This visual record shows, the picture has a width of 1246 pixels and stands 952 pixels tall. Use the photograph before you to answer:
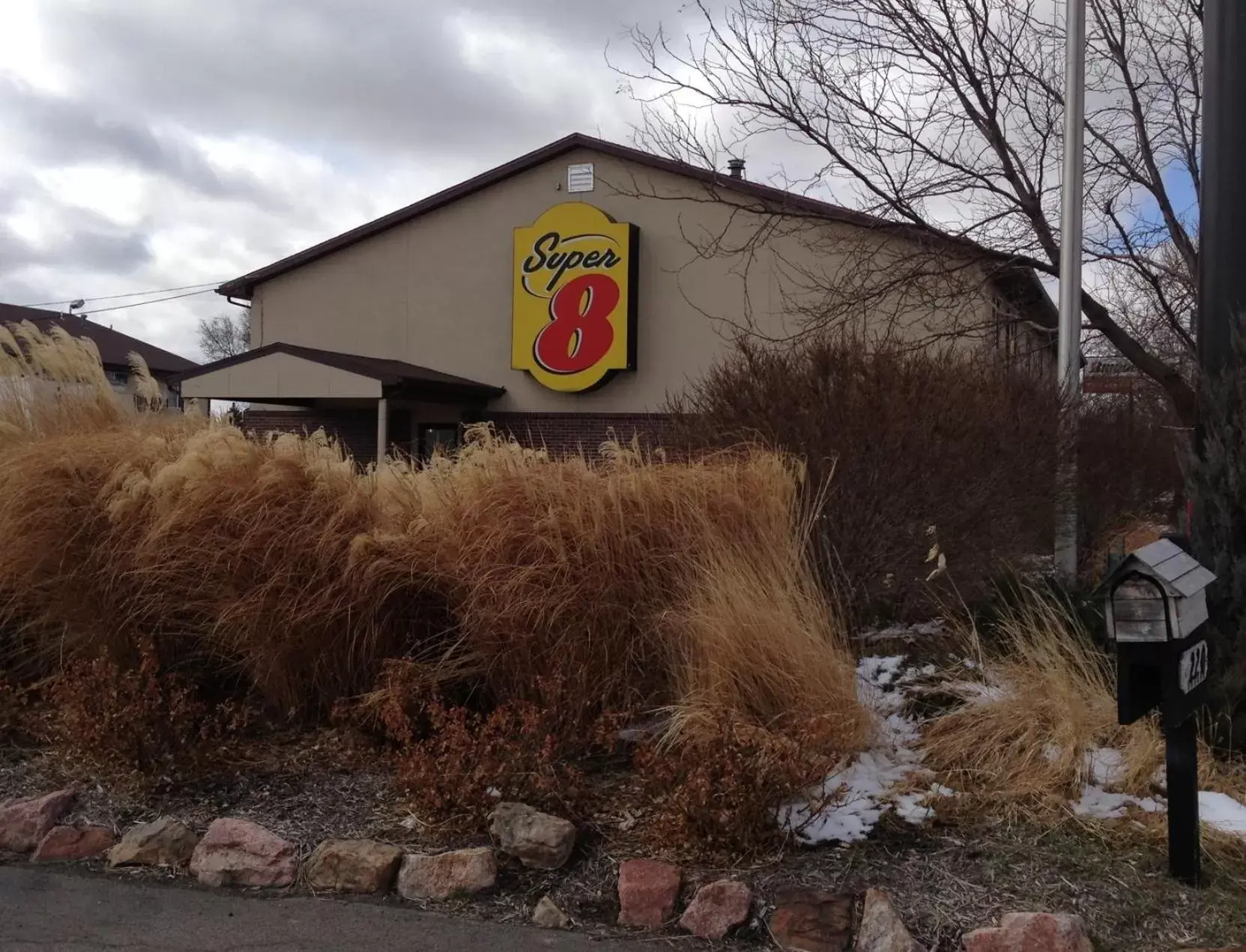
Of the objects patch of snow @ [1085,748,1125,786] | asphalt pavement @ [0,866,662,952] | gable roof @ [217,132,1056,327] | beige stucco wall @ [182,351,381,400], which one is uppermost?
gable roof @ [217,132,1056,327]

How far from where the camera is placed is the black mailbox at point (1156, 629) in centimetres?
361

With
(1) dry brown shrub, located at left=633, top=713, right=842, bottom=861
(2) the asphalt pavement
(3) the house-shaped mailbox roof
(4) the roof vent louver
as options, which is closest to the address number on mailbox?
(3) the house-shaped mailbox roof

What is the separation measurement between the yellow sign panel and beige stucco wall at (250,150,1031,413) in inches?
17.3

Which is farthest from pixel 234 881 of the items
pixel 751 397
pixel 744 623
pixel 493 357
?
pixel 493 357

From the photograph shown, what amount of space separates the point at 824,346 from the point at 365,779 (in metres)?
4.18

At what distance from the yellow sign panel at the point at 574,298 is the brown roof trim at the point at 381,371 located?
4.02 feet

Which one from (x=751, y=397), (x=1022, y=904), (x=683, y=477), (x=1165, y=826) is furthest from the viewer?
(x=751, y=397)

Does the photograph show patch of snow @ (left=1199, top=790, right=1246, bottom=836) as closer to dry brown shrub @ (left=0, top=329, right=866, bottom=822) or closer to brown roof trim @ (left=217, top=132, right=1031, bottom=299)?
dry brown shrub @ (left=0, top=329, right=866, bottom=822)

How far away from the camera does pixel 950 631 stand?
5750mm

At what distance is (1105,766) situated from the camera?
14.5ft

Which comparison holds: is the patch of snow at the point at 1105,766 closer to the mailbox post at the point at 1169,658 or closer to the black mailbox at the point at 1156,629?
the mailbox post at the point at 1169,658

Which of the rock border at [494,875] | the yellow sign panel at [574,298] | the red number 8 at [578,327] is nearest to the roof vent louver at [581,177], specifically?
the yellow sign panel at [574,298]

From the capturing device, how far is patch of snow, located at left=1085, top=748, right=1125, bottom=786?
434 centimetres

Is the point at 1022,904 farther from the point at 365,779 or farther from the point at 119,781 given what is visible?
the point at 119,781
